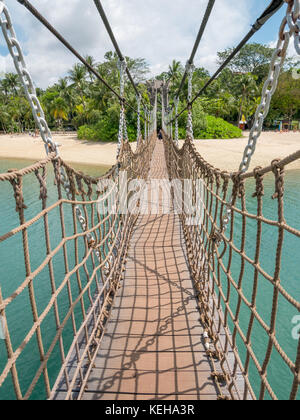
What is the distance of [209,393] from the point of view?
145 centimetres

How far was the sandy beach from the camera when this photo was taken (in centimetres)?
1259

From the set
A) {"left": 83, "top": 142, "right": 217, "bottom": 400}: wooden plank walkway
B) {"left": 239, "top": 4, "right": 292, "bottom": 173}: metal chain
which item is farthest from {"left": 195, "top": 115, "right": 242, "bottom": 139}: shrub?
{"left": 239, "top": 4, "right": 292, "bottom": 173}: metal chain

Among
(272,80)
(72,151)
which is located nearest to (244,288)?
(272,80)

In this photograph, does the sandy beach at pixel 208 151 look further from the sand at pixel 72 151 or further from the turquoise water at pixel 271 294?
the turquoise water at pixel 271 294

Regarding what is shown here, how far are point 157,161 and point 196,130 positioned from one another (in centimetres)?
1041

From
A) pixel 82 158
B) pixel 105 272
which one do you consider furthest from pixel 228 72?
pixel 105 272

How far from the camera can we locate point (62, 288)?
2.35 metres

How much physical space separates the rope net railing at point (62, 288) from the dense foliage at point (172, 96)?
13967mm

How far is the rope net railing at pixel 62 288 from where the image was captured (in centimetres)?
96

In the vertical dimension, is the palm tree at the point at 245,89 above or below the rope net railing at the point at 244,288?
above

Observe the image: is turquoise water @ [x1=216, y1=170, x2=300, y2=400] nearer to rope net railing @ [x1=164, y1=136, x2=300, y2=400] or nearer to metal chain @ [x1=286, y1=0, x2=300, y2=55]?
rope net railing @ [x1=164, y1=136, x2=300, y2=400]

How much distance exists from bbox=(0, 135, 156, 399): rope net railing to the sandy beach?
8.76 metres

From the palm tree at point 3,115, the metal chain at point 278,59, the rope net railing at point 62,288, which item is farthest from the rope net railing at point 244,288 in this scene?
the palm tree at point 3,115
